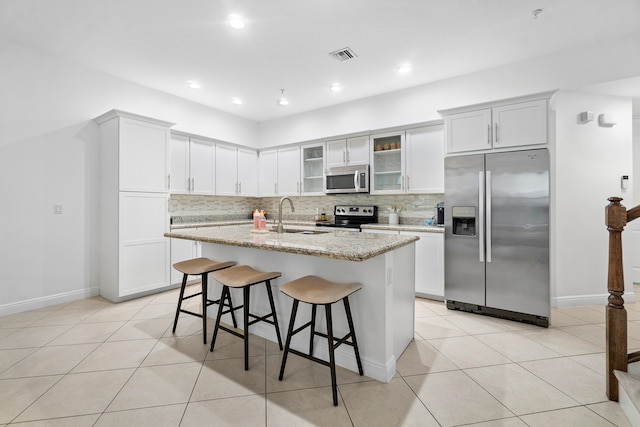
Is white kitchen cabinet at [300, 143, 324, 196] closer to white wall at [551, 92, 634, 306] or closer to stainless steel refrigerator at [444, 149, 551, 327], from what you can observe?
stainless steel refrigerator at [444, 149, 551, 327]

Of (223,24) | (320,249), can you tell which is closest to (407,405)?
(320,249)

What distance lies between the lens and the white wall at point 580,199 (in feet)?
11.3

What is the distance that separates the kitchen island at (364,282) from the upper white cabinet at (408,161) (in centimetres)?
180

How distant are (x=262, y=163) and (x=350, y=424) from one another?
16.1ft

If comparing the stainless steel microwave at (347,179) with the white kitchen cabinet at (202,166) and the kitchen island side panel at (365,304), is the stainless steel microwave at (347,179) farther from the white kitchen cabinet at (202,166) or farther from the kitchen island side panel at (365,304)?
the kitchen island side panel at (365,304)

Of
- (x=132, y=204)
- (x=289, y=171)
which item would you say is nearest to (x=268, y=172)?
(x=289, y=171)

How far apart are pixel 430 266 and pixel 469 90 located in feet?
7.80

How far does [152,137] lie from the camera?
384 centimetres

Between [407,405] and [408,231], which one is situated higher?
[408,231]

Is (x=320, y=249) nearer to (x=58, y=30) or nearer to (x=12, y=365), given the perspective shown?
(x=12, y=365)

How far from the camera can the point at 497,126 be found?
3.09m

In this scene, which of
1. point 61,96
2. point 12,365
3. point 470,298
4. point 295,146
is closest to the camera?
point 12,365

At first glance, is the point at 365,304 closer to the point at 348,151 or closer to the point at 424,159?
the point at 424,159

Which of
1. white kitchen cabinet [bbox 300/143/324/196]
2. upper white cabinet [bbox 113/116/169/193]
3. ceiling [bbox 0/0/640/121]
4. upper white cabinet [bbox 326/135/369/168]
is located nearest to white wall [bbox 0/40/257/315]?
ceiling [bbox 0/0/640/121]
